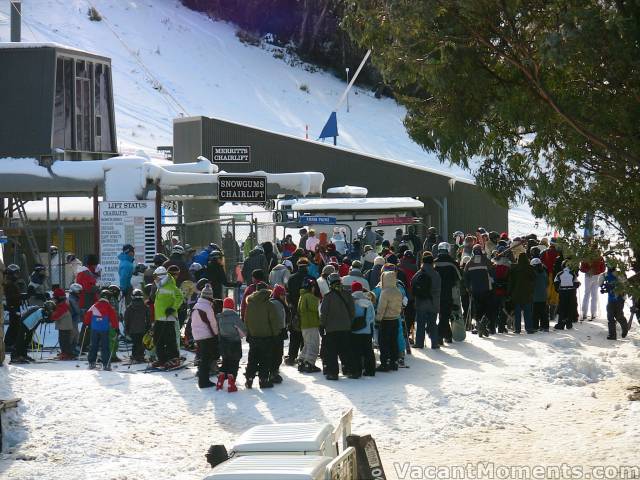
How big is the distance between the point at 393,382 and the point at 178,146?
2114cm

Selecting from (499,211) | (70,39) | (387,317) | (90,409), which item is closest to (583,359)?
(387,317)

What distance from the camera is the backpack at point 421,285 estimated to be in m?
17.8

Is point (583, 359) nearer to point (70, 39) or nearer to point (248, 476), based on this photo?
point (248, 476)

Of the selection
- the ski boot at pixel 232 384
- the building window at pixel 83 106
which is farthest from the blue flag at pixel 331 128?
the ski boot at pixel 232 384

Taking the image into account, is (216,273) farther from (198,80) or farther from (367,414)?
(198,80)

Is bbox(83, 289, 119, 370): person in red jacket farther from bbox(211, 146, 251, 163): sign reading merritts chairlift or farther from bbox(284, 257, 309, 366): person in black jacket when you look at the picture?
bbox(211, 146, 251, 163): sign reading merritts chairlift

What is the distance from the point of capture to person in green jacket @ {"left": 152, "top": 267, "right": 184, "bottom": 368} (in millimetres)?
16562

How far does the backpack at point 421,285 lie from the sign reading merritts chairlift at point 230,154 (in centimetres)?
1651

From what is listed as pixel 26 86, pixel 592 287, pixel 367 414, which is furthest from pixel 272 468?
pixel 26 86

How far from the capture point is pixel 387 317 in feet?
53.7

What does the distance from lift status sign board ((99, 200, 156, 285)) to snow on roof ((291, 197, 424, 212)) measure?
8.26m

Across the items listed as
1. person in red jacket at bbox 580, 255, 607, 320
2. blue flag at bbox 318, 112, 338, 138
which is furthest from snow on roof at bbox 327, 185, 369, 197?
person in red jacket at bbox 580, 255, 607, 320

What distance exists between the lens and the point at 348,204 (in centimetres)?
2950

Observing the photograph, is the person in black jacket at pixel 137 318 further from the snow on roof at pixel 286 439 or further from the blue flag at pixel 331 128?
the blue flag at pixel 331 128
